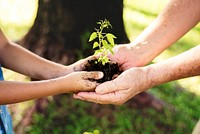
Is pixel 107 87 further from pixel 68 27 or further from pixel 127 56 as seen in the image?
pixel 68 27

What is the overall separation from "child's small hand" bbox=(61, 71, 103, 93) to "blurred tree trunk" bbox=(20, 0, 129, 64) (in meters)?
1.71

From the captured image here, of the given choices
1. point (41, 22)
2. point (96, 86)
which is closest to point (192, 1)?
point (96, 86)

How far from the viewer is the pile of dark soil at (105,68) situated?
390cm

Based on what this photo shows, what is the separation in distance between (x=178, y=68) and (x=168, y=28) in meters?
0.51

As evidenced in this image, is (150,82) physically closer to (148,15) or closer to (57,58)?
(57,58)

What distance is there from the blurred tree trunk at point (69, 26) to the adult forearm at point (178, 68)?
1698 mm

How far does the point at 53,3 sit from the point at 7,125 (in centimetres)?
192

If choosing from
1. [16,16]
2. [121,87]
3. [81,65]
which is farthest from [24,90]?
[16,16]

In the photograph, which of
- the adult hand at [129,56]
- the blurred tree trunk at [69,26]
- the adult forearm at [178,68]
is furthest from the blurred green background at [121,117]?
the adult forearm at [178,68]

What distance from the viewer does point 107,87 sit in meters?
3.82

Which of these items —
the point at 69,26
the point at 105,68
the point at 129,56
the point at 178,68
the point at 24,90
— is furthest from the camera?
the point at 69,26

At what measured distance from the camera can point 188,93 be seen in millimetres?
6082

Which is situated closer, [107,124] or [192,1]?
[192,1]

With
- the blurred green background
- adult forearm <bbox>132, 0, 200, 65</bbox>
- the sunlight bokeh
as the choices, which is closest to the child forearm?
adult forearm <bbox>132, 0, 200, 65</bbox>
